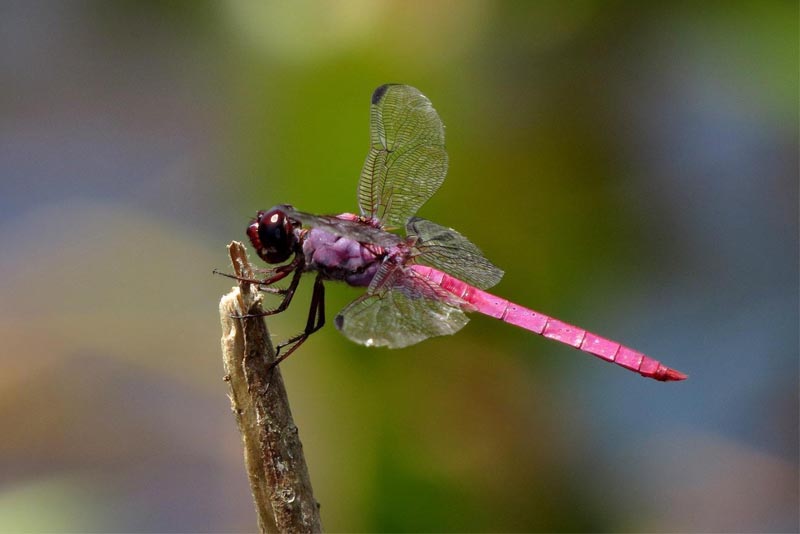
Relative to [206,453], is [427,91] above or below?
above

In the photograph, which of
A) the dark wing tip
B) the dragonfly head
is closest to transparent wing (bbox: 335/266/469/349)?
the dragonfly head

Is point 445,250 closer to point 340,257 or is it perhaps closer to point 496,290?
point 340,257

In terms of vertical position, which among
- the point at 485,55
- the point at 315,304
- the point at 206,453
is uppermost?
the point at 485,55

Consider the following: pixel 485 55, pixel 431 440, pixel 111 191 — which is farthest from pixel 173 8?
pixel 431 440

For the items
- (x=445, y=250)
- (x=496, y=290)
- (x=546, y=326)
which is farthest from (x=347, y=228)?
(x=496, y=290)

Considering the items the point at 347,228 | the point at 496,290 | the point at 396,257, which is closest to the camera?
the point at 347,228

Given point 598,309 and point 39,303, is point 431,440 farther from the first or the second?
point 39,303

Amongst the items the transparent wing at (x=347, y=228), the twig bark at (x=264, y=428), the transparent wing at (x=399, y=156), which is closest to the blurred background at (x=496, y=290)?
the transparent wing at (x=399, y=156)
